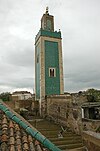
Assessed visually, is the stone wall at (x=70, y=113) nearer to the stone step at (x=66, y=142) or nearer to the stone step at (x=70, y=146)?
the stone step at (x=66, y=142)

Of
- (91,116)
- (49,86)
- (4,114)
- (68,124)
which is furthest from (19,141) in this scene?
(49,86)

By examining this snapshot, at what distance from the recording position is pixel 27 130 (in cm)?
274

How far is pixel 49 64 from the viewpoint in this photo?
16.9 m

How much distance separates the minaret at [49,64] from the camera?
54.2 feet

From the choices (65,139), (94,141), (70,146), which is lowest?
(70,146)

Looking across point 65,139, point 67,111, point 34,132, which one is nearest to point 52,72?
point 67,111

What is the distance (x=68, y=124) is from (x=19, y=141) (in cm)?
918

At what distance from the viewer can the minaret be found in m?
16.5

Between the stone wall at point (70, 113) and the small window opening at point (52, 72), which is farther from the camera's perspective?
the small window opening at point (52, 72)

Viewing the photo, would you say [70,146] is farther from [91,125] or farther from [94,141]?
[94,141]

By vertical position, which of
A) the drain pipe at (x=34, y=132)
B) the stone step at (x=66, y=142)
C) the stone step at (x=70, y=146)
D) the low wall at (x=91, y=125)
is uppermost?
the drain pipe at (x=34, y=132)

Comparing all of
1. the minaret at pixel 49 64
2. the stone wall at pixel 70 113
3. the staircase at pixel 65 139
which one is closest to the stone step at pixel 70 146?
the staircase at pixel 65 139

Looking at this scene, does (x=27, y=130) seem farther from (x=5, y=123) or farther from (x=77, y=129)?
(x=77, y=129)

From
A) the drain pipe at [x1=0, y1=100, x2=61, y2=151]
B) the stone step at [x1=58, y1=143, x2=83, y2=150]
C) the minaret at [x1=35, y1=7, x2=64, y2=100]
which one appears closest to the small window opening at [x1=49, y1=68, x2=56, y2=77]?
the minaret at [x1=35, y1=7, x2=64, y2=100]
